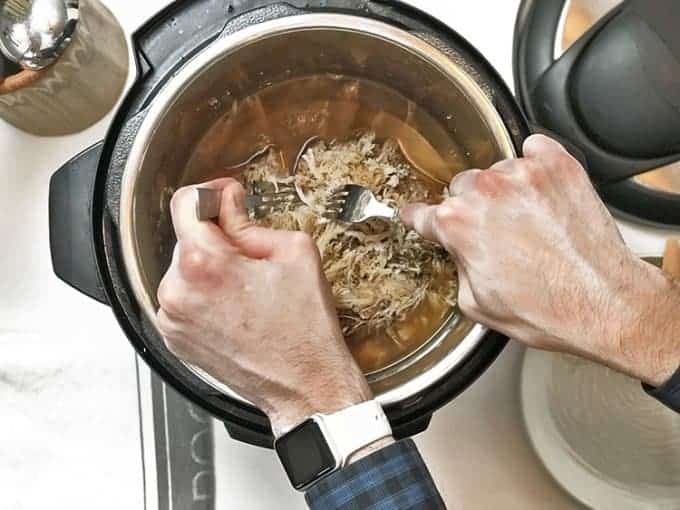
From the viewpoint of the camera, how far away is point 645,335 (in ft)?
1.52

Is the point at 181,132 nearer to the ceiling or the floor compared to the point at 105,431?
nearer to the ceiling

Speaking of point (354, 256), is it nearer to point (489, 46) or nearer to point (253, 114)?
point (253, 114)

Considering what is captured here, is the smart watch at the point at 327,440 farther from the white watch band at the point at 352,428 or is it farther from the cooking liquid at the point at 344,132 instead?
the cooking liquid at the point at 344,132

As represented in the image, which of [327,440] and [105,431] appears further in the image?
[105,431]

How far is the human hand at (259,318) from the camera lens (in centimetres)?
47

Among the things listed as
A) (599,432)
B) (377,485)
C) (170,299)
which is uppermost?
(170,299)

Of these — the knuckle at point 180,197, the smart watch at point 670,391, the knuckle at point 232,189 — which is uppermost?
the knuckle at point 180,197

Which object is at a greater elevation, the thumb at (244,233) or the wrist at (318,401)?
the thumb at (244,233)

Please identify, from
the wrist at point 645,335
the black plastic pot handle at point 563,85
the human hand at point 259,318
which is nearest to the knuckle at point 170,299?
the human hand at point 259,318

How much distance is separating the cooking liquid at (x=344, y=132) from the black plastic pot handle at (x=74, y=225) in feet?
0.28

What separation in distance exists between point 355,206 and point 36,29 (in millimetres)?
311

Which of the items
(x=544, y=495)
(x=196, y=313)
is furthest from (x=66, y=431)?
(x=544, y=495)

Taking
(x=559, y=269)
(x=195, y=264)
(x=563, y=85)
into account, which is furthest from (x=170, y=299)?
(x=563, y=85)

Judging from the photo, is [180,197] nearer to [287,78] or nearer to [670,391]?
[287,78]
